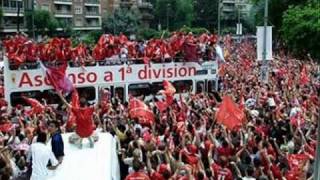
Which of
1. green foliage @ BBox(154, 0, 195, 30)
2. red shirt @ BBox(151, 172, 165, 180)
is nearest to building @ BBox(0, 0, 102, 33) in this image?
green foliage @ BBox(154, 0, 195, 30)

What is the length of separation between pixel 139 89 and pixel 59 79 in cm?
304

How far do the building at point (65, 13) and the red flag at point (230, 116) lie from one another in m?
64.8

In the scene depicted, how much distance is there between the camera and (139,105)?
45.3ft

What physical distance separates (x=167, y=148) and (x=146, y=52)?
12.2 m

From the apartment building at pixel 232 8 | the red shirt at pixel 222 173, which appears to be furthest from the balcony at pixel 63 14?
the red shirt at pixel 222 173

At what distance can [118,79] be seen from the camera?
2105 centimetres

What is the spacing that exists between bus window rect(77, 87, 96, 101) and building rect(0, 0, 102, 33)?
55737 mm

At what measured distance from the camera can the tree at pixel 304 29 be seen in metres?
34.4

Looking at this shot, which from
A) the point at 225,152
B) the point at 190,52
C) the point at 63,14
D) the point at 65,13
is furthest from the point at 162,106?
the point at 65,13

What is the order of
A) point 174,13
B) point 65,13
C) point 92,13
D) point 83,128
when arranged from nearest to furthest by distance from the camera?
point 83,128 → point 65,13 → point 174,13 → point 92,13

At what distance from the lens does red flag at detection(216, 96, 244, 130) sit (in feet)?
39.4

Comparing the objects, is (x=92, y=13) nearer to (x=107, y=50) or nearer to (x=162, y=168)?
(x=107, y=50)

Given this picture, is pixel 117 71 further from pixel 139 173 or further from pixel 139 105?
Answer: pixel 139 173

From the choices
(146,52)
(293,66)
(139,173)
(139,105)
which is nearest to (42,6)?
(293,66)
